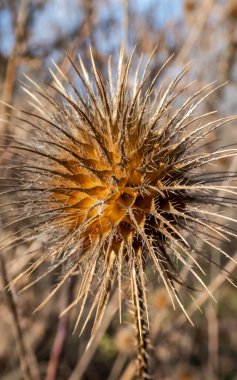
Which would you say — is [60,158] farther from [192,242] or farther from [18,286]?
[18,286]

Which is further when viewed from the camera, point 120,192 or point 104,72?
point 104,72

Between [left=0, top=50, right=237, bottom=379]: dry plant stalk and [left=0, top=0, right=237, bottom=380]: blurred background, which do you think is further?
[left=0, top=0, right=237, bottom=380]: blurred background

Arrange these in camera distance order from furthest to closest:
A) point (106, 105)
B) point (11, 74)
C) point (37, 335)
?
point (37, 335) → point (11, 74) → point (106, 105)

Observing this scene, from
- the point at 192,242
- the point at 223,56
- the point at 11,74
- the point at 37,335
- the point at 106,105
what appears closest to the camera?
the point at 106,105

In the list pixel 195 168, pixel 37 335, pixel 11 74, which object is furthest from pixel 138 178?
pixel 37 335

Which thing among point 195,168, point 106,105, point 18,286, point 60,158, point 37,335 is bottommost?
point 37,335

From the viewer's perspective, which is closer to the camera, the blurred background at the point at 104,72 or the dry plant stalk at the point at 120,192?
the dry plant stalk at the point at 120,192

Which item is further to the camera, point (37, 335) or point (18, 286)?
point (37, 335)

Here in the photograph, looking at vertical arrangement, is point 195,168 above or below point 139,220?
above

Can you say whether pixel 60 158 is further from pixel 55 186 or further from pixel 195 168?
pixel 195 168
